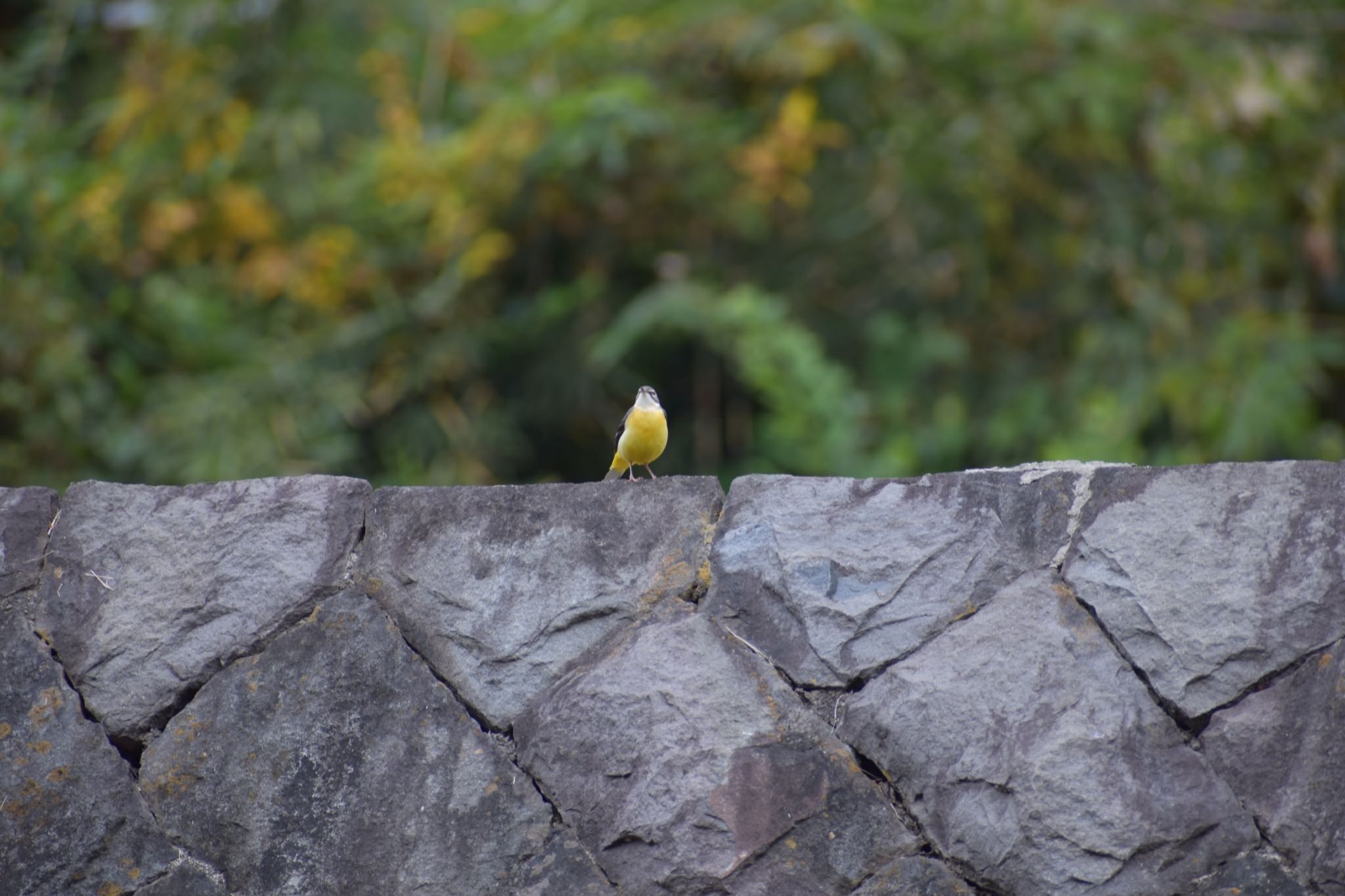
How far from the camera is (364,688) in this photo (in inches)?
112

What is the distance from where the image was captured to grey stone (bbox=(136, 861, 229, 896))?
9.15 feet

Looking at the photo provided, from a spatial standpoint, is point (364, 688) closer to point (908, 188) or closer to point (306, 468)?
point (306, 468)

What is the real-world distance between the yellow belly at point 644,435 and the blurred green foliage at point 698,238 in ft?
9.13

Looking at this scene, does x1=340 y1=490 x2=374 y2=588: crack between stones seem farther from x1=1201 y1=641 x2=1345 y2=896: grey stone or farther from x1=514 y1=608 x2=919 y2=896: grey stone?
x1=1201 y1=641 x2=1345 y2=896: grey stone

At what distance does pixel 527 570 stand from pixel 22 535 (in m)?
1.20

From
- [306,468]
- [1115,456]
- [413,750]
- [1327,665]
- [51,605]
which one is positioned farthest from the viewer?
[306,468]

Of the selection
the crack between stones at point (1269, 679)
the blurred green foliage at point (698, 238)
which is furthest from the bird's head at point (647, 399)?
the blurred green foliage at point (698, 238)

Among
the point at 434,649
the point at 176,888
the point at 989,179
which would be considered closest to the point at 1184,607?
the point at 434,649

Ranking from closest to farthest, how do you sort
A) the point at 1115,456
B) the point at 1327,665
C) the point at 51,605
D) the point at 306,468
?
the point at 1327,665, the point at 51,605, the point at 1115,456, the point at 306,468

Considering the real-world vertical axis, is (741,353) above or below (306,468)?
above

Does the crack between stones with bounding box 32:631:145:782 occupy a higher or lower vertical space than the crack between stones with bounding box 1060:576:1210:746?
lower

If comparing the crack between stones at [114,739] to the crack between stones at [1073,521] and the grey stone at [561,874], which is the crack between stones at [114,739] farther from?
the crack between stones at [1073,521]

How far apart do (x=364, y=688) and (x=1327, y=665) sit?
6.41ft

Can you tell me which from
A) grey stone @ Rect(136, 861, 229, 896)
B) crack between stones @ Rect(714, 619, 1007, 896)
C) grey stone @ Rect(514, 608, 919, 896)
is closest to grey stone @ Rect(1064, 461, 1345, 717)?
crack between stones @ Rect(714, 619, 1007, 896)
